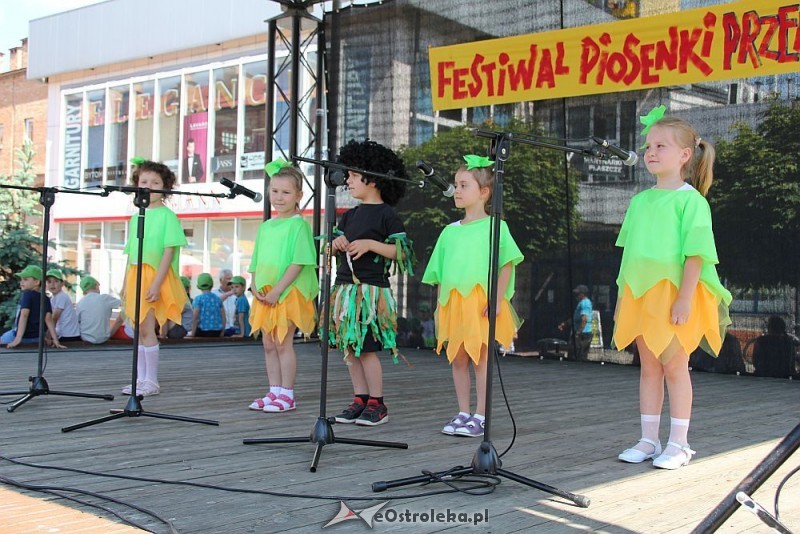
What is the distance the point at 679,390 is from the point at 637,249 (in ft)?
1.93

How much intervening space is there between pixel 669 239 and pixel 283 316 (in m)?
2.02

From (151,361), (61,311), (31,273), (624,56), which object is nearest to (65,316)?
(61,311)

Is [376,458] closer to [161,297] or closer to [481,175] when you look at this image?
[481,175]

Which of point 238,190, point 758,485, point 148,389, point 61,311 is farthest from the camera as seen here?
point 61,311

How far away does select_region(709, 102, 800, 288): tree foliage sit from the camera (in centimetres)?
686

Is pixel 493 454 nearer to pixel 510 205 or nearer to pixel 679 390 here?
pixel 679 390

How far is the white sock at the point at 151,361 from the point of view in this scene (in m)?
5.14

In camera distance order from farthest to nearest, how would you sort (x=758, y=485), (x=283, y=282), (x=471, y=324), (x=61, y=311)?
(x=61, y=311), (x=283, y=282), (x=471, y=324), (x=758, y=485)

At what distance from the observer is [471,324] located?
Result: 3.96 meters

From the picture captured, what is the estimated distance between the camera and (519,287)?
835 cm

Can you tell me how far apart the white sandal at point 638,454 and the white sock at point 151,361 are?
114 inches

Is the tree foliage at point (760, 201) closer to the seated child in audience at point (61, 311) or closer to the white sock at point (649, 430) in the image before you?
the white sock at point (649, 430)

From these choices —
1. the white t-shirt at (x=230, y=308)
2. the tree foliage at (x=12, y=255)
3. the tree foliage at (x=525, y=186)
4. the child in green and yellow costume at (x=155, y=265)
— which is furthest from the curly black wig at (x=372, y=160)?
the tree foliage at (x=12, y=255)

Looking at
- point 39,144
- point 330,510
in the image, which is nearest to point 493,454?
point 330,510
